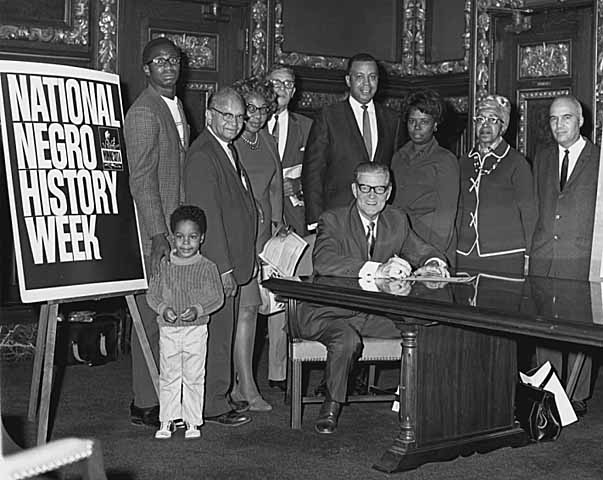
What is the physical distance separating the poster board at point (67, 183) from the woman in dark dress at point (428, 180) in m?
1.38

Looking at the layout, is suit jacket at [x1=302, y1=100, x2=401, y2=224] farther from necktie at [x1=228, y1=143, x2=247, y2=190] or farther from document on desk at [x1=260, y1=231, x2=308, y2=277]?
necktie at [x1=228, y1=143, x2=247, y2=190]

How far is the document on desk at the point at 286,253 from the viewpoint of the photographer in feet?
16.4

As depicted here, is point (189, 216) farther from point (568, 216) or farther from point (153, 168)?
point (568, 216)

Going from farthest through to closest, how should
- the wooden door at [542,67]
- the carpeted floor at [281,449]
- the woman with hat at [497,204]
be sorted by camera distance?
1. the wooden door at [542,67]
2. the woman with hat at [497,204]
3. the carpeted floor at [281,449]

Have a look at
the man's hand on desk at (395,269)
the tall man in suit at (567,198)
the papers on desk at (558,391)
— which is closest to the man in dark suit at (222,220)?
the man's hand on desk at (395,269)

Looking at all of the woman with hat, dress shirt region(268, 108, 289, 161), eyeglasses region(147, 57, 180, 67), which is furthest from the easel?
the woman with hat

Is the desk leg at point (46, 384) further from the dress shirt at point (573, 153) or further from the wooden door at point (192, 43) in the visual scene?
the wooden door at point (192, 43)

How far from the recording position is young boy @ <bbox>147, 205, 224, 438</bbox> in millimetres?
4520

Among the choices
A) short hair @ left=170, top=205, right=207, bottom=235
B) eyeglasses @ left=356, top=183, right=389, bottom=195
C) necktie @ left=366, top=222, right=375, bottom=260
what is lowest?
necktie @ left=366, top=222, right=375, bottom=260

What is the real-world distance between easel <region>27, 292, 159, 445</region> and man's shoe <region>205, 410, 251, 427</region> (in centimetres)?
28

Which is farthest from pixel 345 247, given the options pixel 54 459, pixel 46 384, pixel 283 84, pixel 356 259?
pixel 54 459

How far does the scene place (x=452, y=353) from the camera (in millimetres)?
4270

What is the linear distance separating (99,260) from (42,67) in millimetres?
793

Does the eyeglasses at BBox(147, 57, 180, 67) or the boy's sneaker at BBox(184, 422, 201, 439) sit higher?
the eyeglasses at BBox(147, 57, 180, 67)
